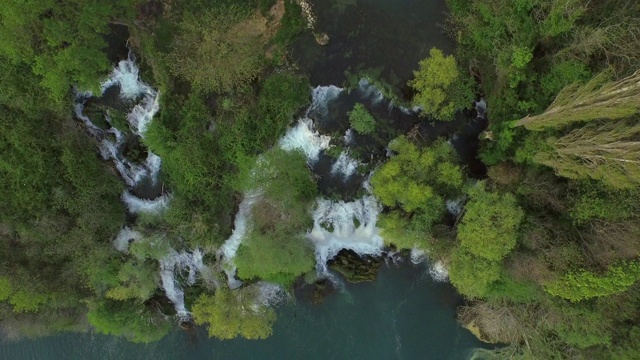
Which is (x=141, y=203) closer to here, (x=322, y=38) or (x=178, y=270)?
(x=178, y=270)

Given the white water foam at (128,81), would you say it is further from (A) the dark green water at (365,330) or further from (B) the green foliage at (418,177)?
(A) the dark green water at (365,330)

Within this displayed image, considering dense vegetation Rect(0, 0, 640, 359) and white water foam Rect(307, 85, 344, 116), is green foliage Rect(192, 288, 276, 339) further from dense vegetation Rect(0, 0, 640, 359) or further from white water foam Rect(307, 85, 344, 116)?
white water foam Rect(307, 85, 344, 116)

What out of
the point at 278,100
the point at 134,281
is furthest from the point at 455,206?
the point at 134,281

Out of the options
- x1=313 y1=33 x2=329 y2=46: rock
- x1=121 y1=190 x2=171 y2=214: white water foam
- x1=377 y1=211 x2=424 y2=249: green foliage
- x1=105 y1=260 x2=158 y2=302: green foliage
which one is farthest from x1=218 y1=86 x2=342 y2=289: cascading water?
x1=377 y1=211 x2=424 y2=249: green foliage

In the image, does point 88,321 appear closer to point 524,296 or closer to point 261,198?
point 261,198

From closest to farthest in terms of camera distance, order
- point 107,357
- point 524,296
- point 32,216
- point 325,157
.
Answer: point 524,296, point 32,216, point 325,157, point 107,357

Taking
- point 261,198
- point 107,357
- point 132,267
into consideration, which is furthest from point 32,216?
point 261,198
